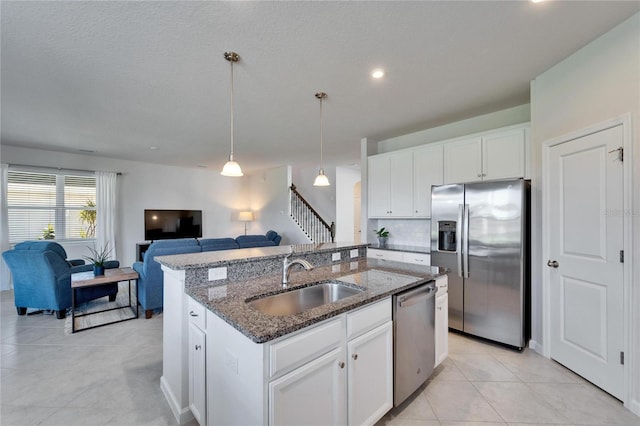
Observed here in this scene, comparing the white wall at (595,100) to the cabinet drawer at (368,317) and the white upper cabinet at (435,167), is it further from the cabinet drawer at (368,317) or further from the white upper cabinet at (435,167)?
the cabinet drawer at (368,317)

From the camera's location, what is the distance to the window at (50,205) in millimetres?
5159

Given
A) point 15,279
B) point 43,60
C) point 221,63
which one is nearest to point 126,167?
point 15,279

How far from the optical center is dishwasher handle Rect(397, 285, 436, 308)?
5.87ft

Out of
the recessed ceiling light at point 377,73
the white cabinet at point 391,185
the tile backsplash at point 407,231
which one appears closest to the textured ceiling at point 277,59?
the recessed ceiling light at point 377,73

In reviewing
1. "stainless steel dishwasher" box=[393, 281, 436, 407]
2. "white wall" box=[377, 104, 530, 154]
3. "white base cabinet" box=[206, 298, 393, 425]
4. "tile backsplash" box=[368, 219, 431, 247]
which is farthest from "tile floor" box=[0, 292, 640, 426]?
"white wall" box=[377, 104, 530, 154]

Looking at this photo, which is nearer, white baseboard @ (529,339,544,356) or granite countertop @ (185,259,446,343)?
granite countertop @ (185,259,446,343)

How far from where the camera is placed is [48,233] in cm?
547

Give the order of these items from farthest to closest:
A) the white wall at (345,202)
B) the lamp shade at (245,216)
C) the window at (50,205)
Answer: the lamp shade at (245,216) < the white wall at (345,202) < the window at (50,205)

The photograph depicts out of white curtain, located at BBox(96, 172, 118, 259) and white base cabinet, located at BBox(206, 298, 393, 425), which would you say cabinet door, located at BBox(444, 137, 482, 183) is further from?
white curtain, located at BBox(96, 172, 118, 259)

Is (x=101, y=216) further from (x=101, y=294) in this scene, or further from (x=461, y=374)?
(x=461, y=374)

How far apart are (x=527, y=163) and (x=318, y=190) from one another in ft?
18.6

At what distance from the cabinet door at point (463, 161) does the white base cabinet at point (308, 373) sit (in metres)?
2.39

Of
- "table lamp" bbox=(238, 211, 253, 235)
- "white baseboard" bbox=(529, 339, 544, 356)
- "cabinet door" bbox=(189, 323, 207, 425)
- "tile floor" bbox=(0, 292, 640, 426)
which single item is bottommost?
"tile floor" bbox=(0, 292, 640, 426)

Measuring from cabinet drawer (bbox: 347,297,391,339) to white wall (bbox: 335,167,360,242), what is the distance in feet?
18.6
